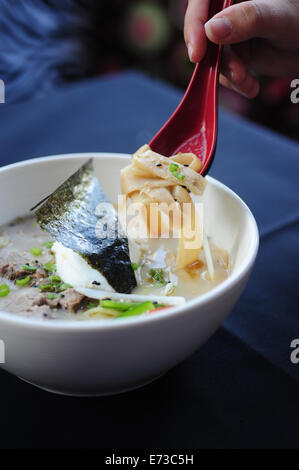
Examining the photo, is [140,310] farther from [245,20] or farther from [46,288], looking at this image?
[245,20]

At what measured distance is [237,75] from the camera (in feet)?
6.32

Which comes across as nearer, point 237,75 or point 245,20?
point 245,20

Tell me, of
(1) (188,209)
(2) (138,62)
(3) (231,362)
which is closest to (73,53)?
(2) (138,62)

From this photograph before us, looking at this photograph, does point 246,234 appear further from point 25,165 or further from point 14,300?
point 25,165

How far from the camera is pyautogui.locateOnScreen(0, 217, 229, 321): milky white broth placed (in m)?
1.19

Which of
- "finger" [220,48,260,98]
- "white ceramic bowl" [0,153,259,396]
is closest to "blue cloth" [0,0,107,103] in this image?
"finger" [220,48,260,98]

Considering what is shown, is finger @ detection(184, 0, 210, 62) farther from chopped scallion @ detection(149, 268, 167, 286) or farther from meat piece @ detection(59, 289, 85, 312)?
meat piece @ detection(59, 289, 85, 312)

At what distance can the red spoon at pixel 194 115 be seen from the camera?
1531 mm

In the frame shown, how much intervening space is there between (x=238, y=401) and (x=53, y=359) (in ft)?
1.40

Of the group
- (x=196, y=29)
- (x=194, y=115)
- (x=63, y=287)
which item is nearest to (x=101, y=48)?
(x=196, y=29)

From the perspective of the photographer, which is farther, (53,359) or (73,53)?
(73,53)

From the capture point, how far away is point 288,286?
145 cm

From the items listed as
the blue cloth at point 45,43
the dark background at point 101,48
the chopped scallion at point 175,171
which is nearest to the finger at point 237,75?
the chopped scallion at point 175,171

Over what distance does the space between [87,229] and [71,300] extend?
231mm
